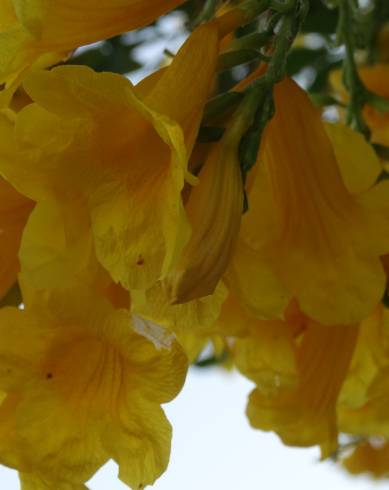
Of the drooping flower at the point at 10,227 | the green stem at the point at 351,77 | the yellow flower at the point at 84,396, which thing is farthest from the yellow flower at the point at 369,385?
the drooping flower at the point at 10,227

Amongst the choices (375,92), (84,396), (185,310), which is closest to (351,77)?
(375,92)

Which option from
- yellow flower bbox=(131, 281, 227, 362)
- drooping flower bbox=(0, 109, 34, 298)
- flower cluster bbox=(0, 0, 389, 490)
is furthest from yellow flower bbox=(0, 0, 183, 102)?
yellow flower bbox=(131, 281, 227, 362)

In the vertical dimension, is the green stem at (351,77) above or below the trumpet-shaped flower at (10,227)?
below

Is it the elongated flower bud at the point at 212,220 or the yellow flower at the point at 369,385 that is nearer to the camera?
the elongated flower bud at the point at 212,220

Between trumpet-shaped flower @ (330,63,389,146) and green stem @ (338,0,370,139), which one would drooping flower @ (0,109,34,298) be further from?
trumpet-shaped flower @ (330,63,389,146)

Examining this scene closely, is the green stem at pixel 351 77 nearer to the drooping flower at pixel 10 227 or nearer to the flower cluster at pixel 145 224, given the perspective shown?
the flower cluster at pixel 145 224

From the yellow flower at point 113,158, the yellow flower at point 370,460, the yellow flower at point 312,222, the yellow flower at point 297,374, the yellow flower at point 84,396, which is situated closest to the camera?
the yellow flower at point 113,158

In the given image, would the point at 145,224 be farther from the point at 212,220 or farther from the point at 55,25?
the point at 55,25

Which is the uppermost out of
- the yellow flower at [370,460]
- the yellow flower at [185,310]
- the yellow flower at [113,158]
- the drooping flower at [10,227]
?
the yellow flower at [113,158]

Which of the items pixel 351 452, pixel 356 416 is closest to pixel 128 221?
pixel 356 416
